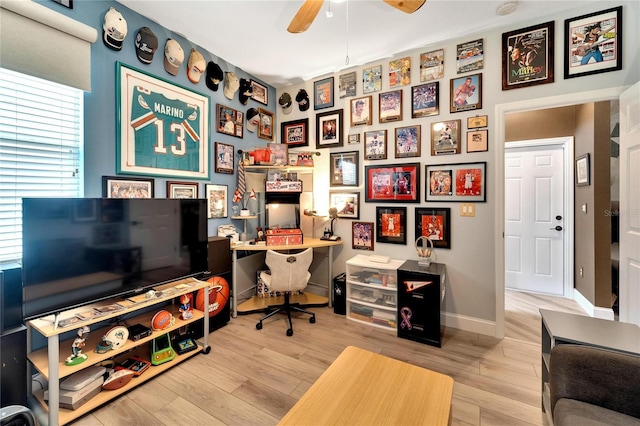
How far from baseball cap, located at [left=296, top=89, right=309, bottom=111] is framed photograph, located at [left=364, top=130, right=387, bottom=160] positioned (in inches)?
37.1

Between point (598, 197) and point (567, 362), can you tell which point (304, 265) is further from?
point (598, 197)

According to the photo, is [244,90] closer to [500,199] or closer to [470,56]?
[470,56]

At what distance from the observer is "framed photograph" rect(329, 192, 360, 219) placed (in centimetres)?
334

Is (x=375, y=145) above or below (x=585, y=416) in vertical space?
above

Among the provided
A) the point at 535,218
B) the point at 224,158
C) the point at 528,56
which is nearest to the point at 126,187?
the point at 224,158

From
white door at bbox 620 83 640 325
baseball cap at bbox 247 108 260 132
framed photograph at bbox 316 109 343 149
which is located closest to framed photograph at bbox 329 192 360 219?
framed photograph at bbox 316 109 343 149

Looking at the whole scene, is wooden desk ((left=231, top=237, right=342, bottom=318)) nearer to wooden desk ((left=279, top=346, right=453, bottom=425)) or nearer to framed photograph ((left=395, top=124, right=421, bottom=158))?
framed photograph ((left=395, top=124, right=421, bottom=158))

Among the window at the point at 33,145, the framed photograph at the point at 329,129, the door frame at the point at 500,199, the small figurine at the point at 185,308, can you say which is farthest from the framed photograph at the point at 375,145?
the window at the point at 33,145

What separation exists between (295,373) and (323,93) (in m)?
3.09

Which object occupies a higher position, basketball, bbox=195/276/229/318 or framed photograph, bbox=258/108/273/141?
framed photograph, bbox=258/108/273/141

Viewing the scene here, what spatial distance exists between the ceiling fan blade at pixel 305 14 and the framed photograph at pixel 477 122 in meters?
1.77

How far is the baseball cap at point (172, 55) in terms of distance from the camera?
8.28 feet

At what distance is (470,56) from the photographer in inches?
104

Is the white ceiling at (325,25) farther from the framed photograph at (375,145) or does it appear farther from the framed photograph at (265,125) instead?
the framed photograph at (375,145)
